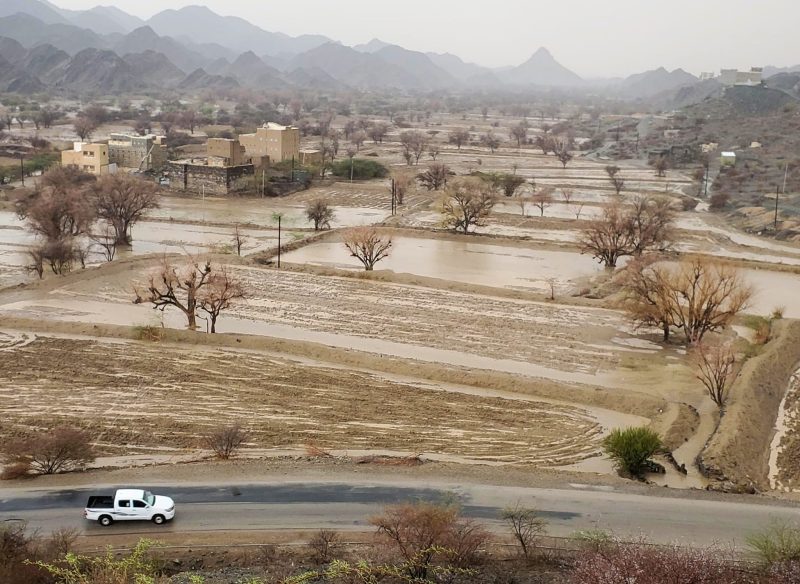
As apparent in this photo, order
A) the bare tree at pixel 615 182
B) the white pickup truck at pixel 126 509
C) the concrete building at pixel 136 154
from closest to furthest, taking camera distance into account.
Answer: the white pickup truck at pixel 126 509, the bare tree at pixel 615 182, the concrete building at pixel 136 154

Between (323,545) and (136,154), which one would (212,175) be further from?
(323,545)

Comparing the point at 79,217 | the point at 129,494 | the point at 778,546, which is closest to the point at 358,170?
the point at 79,217

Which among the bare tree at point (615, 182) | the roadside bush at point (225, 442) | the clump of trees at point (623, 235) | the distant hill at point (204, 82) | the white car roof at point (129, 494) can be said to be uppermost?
the distant hill at point (204, 82)

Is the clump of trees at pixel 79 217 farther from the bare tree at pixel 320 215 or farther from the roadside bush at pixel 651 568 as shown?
the roadside bush at pixel 651 568

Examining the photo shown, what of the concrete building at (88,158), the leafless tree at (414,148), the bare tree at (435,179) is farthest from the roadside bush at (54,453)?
the leafless tree at (414,148)

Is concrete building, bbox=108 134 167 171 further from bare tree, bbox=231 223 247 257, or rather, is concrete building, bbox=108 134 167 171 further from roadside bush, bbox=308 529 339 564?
roadside bush, bbox=308 529 339 564

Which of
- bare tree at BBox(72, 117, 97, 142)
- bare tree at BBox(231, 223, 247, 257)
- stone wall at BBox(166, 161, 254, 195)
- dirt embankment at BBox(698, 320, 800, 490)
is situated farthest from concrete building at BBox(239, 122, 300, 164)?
A: dirt embankment at BBox(698, 320, 800, 490)

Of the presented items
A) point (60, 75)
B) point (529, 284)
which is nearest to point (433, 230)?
point (529, 284)
